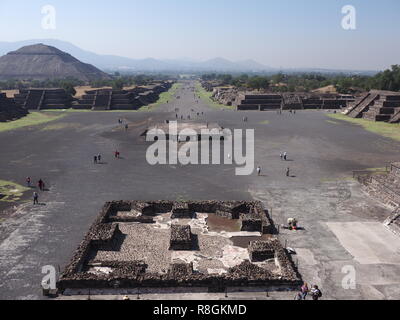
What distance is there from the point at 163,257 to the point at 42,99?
8691 cm

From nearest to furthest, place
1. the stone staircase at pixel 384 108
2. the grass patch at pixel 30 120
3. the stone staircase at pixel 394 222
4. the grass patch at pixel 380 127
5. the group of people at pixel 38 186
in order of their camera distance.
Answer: the stone staircase at pixel 394 222 → the group of people at pixel 38 186 → the grass patch at pixel 380 127 → the grass patch at pixel 30 120 → the stone staircase at pixel 384 108

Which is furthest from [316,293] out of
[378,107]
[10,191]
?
[378,107]

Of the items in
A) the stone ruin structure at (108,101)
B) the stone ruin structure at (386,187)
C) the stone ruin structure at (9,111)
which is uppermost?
the stone ruin structure at (108,101)

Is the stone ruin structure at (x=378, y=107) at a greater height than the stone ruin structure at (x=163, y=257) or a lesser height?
greater

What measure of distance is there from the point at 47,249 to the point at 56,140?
34.6m

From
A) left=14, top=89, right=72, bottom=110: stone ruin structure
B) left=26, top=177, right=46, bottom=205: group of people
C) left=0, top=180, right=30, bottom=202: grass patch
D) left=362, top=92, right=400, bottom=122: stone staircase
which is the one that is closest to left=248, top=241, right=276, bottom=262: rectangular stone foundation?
left=26, top=177, right=46, bottom=205: group of people

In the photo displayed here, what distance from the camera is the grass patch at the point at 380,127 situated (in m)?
54.2

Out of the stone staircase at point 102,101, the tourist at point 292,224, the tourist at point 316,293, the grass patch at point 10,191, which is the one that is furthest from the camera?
the stone staircase at point 102,101

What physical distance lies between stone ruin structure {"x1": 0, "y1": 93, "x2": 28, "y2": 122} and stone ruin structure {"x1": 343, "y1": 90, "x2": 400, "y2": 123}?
2965 inches

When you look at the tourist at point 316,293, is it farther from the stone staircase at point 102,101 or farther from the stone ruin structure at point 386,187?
the stone staircase at point 102,101

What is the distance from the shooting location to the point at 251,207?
24.2 m

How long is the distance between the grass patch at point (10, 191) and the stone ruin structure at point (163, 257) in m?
8.80

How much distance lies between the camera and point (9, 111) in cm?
7294

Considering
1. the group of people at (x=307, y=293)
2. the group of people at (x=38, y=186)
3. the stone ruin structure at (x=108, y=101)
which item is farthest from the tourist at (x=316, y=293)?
the stone ruin structure at (x=108, y=101)
